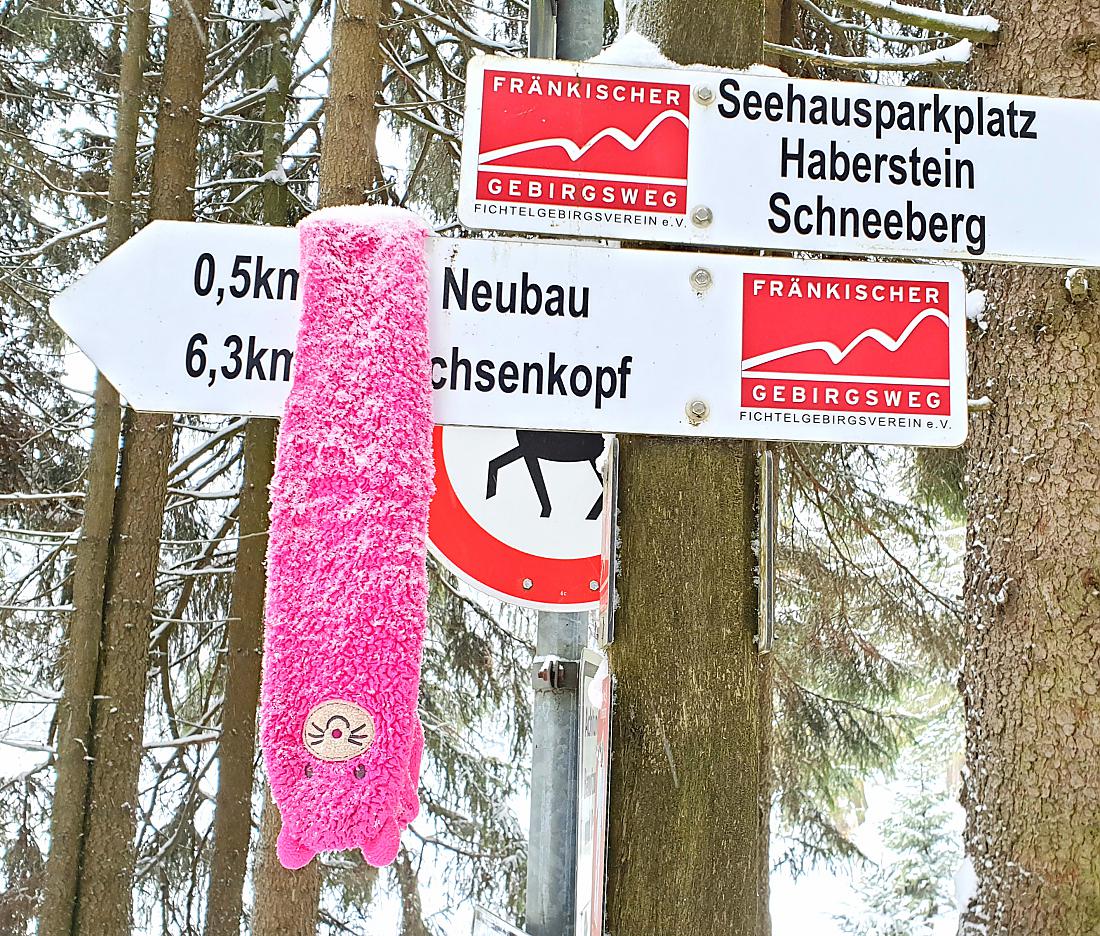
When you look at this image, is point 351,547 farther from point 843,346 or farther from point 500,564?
point 500,564

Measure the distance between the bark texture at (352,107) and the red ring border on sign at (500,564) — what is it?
2.47 meters

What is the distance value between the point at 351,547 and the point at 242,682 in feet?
17.9

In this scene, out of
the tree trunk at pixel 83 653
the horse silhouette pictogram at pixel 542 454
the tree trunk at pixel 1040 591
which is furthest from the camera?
the tree trunk at pixel 83 653

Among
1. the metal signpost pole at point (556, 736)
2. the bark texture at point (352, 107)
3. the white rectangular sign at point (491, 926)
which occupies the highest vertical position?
the bark texture at point (352, 107)

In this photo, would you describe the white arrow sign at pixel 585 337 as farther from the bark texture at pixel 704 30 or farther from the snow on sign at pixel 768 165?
the bark texture at pixel 704 30

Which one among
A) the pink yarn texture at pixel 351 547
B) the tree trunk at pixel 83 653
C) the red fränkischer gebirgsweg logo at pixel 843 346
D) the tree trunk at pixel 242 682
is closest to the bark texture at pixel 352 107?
the tree trunk at pixel 83 653

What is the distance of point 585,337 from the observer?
1418 millimetres

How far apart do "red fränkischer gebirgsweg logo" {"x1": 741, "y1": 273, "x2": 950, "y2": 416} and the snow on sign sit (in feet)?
0.27

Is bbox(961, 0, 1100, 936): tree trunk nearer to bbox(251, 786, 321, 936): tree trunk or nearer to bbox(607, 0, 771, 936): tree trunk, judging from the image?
bbox(607, 0, 771, 936): tree trunk

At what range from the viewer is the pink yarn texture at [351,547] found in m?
1.25

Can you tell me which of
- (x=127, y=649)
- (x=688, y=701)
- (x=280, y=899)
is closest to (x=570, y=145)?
(x=688, y=701)

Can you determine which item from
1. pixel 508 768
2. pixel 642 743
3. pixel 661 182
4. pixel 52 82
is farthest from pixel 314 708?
pixel 52 82

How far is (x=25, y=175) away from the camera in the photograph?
6.70 m

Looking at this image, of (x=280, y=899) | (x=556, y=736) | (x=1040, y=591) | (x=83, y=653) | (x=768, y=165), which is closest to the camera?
(x=768, y=165)
